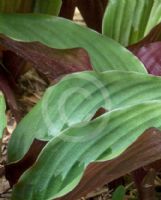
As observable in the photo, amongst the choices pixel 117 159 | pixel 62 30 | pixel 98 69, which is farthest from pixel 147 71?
pixel 117 159

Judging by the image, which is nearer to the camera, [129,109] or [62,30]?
[129,109]

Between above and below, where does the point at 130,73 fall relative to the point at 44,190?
above

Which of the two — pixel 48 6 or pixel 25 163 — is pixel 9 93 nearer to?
pixel 48 6

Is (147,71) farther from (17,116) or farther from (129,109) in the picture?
(17,116)

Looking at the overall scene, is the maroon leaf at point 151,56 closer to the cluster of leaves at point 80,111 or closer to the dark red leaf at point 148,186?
the cluster of leaves at point 80,111

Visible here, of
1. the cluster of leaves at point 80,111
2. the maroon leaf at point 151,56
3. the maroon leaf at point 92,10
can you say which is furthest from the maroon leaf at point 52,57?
the maroon leaf at point 92,10

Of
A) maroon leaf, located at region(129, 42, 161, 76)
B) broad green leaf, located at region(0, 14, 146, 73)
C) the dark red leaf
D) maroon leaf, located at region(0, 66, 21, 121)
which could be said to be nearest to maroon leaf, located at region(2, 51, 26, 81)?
maroon leaf, located at region(0, 66, 21, 121)
